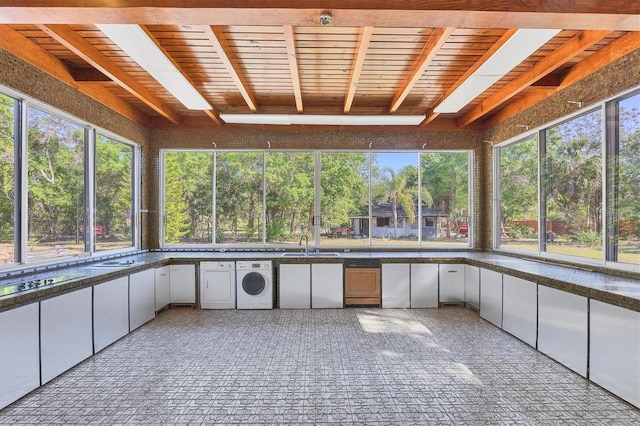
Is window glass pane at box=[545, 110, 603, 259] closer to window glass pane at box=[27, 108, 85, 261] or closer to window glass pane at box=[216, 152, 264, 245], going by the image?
window glass pane at box=[216, 152, 264, 245]

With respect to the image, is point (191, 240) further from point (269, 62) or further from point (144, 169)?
point (269, 62)

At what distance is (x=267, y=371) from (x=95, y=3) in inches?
123

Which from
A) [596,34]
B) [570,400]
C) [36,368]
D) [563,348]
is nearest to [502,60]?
[596,34]

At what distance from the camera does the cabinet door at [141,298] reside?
417 cm

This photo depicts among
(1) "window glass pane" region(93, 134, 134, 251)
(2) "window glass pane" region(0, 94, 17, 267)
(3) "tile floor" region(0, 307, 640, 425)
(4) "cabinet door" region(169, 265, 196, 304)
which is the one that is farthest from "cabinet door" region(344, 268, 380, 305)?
(2) "window glass pane" region(0, 94, 17, 267)

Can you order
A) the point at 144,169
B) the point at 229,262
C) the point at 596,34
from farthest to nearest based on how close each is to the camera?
the point at 144,169
the point at 229,262
the point at 596,34

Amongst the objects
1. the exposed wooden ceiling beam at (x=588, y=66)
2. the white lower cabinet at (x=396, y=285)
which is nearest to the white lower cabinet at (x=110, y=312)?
the white lower cabinet at (x=396, y=285)

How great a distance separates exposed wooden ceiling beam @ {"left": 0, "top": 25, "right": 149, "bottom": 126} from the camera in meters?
3.13

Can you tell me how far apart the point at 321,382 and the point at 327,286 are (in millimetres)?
2326

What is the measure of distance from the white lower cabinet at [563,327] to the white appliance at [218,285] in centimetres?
396

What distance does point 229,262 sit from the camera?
519cm

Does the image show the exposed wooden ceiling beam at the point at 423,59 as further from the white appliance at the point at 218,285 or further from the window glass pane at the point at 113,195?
the window glass pane at the point at 113,195

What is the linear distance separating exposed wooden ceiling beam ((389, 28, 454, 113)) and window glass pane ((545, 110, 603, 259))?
1942 mm

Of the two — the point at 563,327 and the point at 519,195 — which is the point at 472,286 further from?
the point at 563,327
